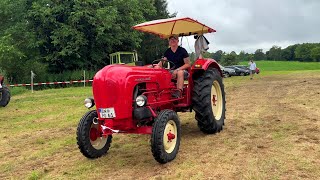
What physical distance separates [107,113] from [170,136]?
961mm

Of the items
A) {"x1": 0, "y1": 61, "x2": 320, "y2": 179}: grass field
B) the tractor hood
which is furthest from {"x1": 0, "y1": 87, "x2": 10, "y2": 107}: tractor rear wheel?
the tractor hood

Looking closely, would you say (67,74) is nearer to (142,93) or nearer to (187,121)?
(187,121)

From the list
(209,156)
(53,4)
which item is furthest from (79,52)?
(209,156)

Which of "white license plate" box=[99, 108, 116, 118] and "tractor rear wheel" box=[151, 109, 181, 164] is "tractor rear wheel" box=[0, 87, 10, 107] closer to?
"white license plate" box=[99, 108, 116, 118]

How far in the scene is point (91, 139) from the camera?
5.62 metres

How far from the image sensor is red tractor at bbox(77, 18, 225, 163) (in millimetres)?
5051

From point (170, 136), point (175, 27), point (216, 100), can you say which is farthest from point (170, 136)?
point (175, 27)

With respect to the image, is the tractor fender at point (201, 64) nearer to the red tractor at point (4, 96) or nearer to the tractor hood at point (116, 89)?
the tractor hood at point (116, 89)

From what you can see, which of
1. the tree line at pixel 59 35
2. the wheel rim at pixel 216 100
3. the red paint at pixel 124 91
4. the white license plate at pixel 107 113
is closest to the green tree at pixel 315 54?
the tree line at pixel 59 35

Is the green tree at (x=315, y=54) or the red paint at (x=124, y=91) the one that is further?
the green tree at (x=315, y=54)

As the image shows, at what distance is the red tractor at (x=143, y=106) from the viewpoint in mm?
5051

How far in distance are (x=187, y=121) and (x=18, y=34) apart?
21.2 meters

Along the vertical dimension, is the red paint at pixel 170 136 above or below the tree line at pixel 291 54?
below

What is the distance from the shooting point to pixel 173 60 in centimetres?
692
